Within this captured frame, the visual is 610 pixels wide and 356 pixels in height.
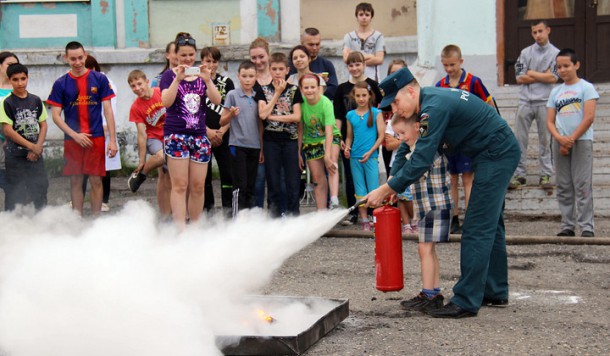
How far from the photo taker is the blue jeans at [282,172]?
11.0 m

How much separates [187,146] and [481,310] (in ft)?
11.4

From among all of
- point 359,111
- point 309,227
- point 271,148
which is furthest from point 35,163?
point 309,227

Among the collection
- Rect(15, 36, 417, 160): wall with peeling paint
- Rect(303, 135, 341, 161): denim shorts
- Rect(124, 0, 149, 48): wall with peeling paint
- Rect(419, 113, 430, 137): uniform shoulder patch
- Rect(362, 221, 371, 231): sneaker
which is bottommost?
Rect(362, 221, 371, 231): sneaker

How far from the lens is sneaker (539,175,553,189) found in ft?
41.7

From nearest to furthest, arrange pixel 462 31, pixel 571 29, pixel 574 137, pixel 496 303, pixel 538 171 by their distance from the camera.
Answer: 1. pixel 496 303
2. pixel 574 137
3. pixel 538 171
4. pixel 462 31
5. pixel 571 29

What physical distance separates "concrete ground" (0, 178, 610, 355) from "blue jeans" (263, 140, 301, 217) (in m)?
0.57

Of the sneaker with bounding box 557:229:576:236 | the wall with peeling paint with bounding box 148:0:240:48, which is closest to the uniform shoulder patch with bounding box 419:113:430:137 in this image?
the sneaker with bounding box 557:229:576:236

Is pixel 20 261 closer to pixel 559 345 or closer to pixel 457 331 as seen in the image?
pixel 457 331

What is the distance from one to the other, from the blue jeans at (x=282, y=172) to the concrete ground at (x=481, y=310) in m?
0.57

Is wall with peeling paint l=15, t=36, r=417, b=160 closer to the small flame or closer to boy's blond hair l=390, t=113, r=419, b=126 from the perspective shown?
boy's blond hair l=390, t=113, r=419, b=126

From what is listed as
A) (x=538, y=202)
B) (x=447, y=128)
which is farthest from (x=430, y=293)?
(x=538, y=202)

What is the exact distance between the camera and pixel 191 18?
17344 mm

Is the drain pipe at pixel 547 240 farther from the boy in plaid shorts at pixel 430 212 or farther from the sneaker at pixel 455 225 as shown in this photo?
the boy in plaid shorts at pixel 430 212

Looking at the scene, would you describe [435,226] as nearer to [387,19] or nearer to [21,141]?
[21,141]
